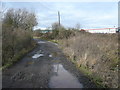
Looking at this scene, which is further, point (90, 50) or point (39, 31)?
point (39, 31)

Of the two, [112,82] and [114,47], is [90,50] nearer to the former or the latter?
[114,47]

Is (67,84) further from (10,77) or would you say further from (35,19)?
(35,19)

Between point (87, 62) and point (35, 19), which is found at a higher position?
point (35, 19)

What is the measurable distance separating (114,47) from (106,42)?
793 mm

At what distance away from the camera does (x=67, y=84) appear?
5.09m

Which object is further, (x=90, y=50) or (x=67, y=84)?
(x=90, y=50)

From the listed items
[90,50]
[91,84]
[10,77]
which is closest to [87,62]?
[90,50]

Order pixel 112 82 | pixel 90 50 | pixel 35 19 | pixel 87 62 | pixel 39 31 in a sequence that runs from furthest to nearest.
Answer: pixel 39 31 → pixel 35 19 → pixel 90 50 → pixel 87 62 → pixel 112 82

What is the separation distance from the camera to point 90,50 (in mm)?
8312

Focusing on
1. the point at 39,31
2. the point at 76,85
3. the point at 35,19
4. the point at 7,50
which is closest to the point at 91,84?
the point at 76,85

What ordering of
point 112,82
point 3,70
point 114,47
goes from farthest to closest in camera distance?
1. point 114,47
2. point 3,70
3. point 112,82

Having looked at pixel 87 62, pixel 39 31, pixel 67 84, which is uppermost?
pixel 39 31

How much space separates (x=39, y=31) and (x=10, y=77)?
41983 mm

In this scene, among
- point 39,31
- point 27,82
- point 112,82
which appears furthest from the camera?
point 39,31
